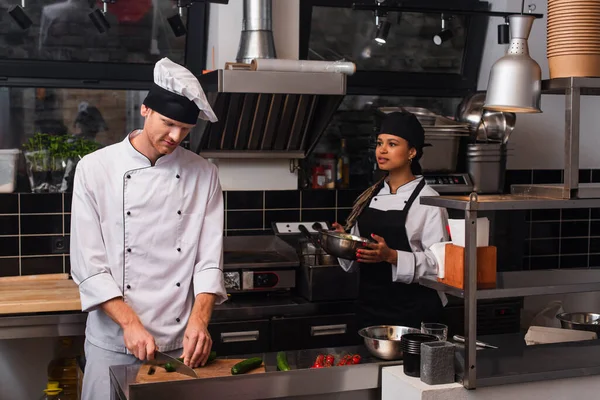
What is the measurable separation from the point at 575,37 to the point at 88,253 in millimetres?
1879

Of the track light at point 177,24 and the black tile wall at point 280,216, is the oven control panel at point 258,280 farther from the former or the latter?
the track light at point 177,24

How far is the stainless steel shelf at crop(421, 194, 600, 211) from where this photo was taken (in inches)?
102

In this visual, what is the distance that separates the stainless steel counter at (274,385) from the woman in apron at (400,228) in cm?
97

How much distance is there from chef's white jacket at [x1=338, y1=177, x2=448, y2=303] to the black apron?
0.03 meters

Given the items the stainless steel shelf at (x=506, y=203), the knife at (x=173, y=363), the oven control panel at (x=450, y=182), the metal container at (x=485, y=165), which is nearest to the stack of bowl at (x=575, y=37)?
the stainless steel shelf at (x=506, y=203)

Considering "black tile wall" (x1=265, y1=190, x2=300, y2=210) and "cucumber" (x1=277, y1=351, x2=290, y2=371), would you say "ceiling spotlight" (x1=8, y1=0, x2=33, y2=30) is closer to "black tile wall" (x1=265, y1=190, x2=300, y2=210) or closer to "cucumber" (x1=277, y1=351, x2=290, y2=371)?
"black tile wall" (x1=265, y1=190, x2=300, y2=210)

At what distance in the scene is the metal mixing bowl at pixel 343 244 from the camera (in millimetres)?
3531

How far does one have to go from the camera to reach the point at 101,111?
5.02 meters

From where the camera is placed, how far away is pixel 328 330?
444 centimetres

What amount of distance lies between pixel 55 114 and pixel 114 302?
2.46m

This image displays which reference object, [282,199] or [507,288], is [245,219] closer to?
[282,199]

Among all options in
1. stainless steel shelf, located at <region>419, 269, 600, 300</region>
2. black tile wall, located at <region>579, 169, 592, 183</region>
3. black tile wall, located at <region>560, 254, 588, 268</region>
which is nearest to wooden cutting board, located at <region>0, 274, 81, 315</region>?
stainless steel shelf, located at <region>419, 269, 600, 300</region>

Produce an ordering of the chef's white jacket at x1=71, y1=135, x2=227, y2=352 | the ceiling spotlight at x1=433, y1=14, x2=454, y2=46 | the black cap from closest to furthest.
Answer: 1. the chef's white jacket at x1=71, y1=135, x2=227, y2=352
2. the black cap
3. the ceiling spotlight at x1=433, y1=14, x2=454, y2=46

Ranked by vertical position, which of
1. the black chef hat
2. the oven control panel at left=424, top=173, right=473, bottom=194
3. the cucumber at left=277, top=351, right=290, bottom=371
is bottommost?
the cucumber at left=277, top=351, right=290, bottom=371
